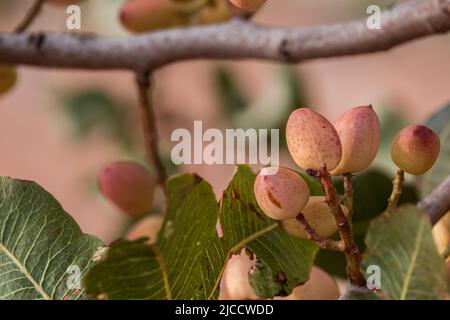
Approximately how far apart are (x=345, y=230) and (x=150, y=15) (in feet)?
1.52

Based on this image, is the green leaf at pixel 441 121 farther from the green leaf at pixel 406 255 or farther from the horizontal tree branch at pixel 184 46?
the green leaf at pixel 406 255

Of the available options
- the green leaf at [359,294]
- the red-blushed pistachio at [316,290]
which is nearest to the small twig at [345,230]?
the green leaf at [359,294]

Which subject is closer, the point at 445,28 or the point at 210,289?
the point at 210,289

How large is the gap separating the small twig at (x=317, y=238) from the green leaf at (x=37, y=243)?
11cm

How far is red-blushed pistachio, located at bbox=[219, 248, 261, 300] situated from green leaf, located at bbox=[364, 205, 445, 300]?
0.49 ft

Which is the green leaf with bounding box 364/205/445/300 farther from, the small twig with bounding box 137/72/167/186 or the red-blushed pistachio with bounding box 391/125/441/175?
the small twig with bounding box 137/72/167/186

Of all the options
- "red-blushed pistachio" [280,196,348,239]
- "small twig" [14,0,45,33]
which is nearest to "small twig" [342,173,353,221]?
"red-blushed pistachio" [280,196,348,239]

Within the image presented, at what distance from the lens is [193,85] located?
15.2ft

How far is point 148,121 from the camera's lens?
817mm

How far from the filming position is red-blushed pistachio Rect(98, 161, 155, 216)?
693 mm

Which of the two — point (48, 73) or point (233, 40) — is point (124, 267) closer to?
point (233, 40)

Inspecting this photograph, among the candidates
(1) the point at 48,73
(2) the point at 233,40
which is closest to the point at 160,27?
(2) the point at 233,40
